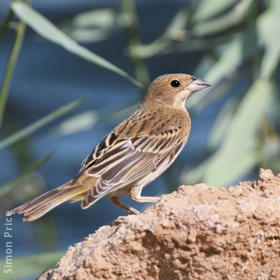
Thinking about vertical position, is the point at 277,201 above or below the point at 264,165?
below

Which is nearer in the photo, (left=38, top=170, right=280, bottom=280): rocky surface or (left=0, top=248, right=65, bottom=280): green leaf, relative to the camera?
(left=38, top=170, right=280, bottom=280): rocky surface

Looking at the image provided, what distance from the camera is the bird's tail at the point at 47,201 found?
484 centimetres

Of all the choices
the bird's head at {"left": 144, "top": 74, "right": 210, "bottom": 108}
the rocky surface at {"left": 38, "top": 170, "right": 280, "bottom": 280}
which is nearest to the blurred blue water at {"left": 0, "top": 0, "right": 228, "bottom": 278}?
the bird's head at {"left": 144, "top": 74, "right": 210, "bottom": 108}

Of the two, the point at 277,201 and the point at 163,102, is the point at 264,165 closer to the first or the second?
the point at 163,102

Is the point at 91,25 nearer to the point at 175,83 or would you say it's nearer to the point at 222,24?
the point at 222,24

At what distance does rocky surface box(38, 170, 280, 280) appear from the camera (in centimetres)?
362

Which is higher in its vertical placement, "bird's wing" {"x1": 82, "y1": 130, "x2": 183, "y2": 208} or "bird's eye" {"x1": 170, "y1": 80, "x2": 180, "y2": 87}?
"bird's eye" {"x1": 170, "y1": 80, "x2": 180, "y2": 87}

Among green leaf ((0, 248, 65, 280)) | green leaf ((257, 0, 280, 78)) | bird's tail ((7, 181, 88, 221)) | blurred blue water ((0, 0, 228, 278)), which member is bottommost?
green leaf ((0, 248, 65, 280))

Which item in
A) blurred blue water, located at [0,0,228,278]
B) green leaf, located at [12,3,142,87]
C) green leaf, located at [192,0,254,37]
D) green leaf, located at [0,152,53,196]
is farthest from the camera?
blurred blue water, located at [0,0,228,278]

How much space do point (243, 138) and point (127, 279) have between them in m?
3.43

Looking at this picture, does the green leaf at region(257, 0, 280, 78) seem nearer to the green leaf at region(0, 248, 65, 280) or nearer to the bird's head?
the bird's head

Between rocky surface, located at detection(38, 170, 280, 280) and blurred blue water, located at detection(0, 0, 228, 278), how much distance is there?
790 centimetres

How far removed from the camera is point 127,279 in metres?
3.79

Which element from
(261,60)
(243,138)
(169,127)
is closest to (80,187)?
(169,127)
